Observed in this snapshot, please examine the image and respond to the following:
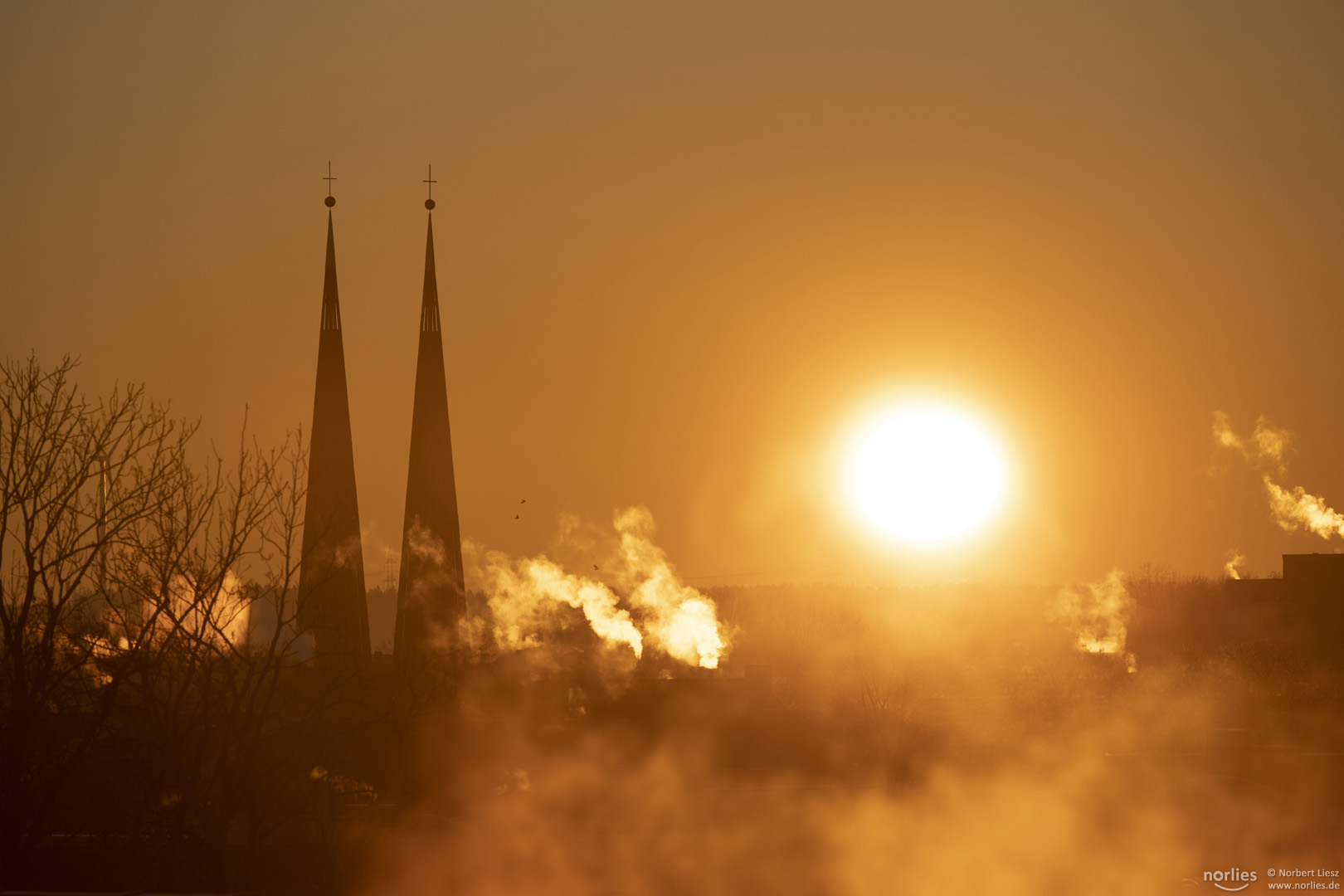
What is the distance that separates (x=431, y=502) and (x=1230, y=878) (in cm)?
5461

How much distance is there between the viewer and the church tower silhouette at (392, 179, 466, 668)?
80.2 metres

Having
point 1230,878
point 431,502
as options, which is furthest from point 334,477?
point 1230,878

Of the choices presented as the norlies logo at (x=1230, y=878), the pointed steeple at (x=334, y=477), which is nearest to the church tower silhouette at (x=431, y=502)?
the pointed steeple at (x=334, y=477)

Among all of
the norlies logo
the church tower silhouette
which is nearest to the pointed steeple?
the church tower silhouette

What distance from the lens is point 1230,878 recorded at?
35875 mm

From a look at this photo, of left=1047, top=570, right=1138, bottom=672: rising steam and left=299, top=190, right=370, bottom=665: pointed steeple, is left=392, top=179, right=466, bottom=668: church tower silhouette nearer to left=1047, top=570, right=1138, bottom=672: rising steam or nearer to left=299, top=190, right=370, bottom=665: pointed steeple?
left=299, top=190, right=370, bottom=665: pointed steeple

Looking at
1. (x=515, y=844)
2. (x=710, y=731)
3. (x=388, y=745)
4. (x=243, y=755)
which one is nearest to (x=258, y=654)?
(x=243, y=755)

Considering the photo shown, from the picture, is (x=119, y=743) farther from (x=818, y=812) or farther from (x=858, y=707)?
(x=858, y=707)

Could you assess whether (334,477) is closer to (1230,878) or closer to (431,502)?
(431,502)

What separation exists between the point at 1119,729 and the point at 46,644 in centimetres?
7207

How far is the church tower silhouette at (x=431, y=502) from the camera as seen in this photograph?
263ft

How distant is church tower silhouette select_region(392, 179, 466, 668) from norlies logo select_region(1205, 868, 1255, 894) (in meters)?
49.7

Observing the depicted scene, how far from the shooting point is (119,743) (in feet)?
75.0

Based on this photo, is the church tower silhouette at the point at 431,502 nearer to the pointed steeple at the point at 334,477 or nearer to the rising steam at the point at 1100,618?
the pointed steeple at the point at 334,477
